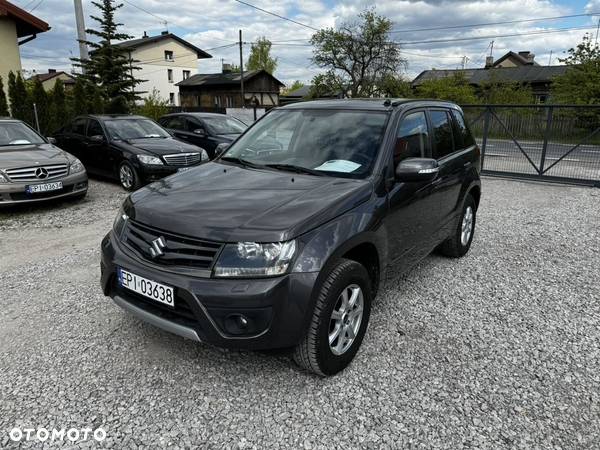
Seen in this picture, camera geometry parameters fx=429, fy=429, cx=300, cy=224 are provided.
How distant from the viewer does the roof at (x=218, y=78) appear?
47.4 metres

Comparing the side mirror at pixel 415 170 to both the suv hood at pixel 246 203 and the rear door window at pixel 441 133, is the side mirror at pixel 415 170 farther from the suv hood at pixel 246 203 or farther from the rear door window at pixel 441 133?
the rear door window at pixel 441 133

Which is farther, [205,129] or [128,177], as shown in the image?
[205,129]

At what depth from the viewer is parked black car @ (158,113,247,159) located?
10898 mm

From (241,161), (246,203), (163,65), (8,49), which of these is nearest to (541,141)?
(241,161)

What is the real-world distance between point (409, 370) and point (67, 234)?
16.3 feet

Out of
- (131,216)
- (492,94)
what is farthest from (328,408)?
(492,94)

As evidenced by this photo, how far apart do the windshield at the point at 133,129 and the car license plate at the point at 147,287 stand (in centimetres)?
719

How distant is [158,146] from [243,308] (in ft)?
23.8

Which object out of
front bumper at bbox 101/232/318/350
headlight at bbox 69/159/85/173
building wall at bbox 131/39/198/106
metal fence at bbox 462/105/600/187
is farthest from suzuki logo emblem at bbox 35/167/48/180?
building wall at bbox 131/39/198/106

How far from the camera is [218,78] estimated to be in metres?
50.1

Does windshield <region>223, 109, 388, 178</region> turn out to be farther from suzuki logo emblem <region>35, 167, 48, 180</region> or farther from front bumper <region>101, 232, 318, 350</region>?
suzuki logo emblem <region>35, 167, 48, 180</region>

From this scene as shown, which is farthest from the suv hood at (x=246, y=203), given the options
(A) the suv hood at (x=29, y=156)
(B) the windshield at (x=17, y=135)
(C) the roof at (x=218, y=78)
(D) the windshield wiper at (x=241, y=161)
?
(C) the roof at (x=218, y=78)

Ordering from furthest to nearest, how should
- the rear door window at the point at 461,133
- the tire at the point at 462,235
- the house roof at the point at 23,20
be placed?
1. the house roof at the point at 23,20
2. the tire at the point at 462,235
3. the rear door window at the point at 461,133

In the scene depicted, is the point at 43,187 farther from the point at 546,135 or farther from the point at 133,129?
the point at 546,135
